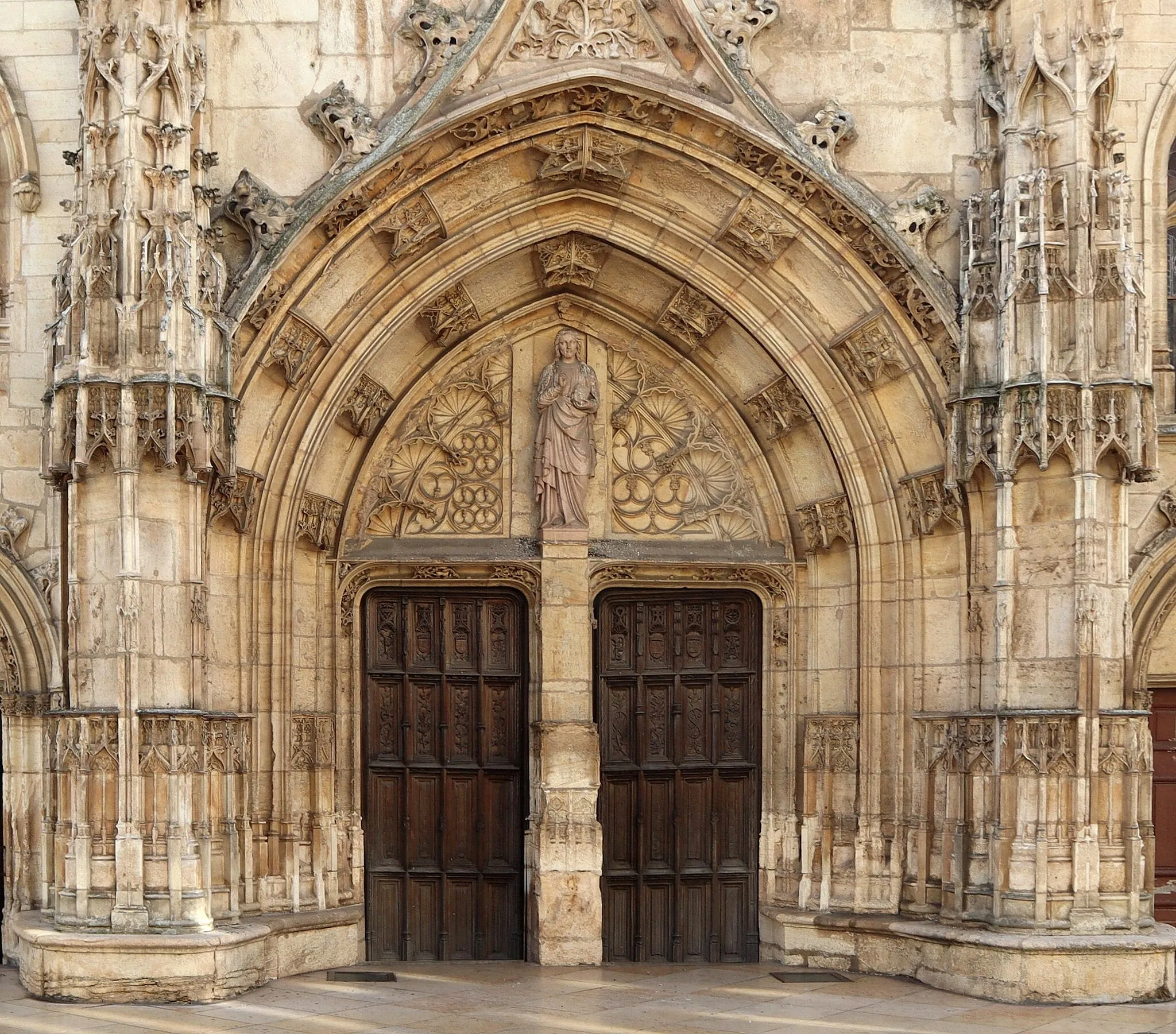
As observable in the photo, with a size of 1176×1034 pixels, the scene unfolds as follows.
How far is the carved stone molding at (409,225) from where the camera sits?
555 inches

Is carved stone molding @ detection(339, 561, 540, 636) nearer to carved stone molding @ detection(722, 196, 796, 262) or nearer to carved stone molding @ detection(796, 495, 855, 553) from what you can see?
carved stone molding @ detection(796, 495, 855, 553)

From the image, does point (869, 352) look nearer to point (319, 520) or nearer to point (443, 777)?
point (319, 520)

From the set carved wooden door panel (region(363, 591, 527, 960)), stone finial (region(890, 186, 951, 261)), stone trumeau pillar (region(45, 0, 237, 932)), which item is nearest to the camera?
stone trumeau pillar (region(45, 0, 237, 932))

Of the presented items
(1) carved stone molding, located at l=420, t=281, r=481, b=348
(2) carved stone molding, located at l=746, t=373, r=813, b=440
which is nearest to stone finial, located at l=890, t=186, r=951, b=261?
(2) carved stone molding, located at l=746, t=373, r=813, b=440

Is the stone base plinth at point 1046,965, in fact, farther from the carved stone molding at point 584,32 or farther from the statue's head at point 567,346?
the carved stone molding at point 584,32

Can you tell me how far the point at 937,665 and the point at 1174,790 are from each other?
224 centimetres

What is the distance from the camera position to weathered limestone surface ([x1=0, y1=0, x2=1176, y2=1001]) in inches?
513

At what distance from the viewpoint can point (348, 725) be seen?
48.5 ft

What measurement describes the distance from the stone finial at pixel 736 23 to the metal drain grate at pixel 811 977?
6.27 metres

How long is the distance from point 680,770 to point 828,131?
4.80 m

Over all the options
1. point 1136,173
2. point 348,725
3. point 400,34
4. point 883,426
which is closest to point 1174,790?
point 883,426

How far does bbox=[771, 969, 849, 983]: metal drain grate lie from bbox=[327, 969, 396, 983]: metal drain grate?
268 cm

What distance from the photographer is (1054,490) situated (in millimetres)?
13461

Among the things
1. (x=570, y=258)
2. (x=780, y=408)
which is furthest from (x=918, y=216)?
(x=570, y=258)
